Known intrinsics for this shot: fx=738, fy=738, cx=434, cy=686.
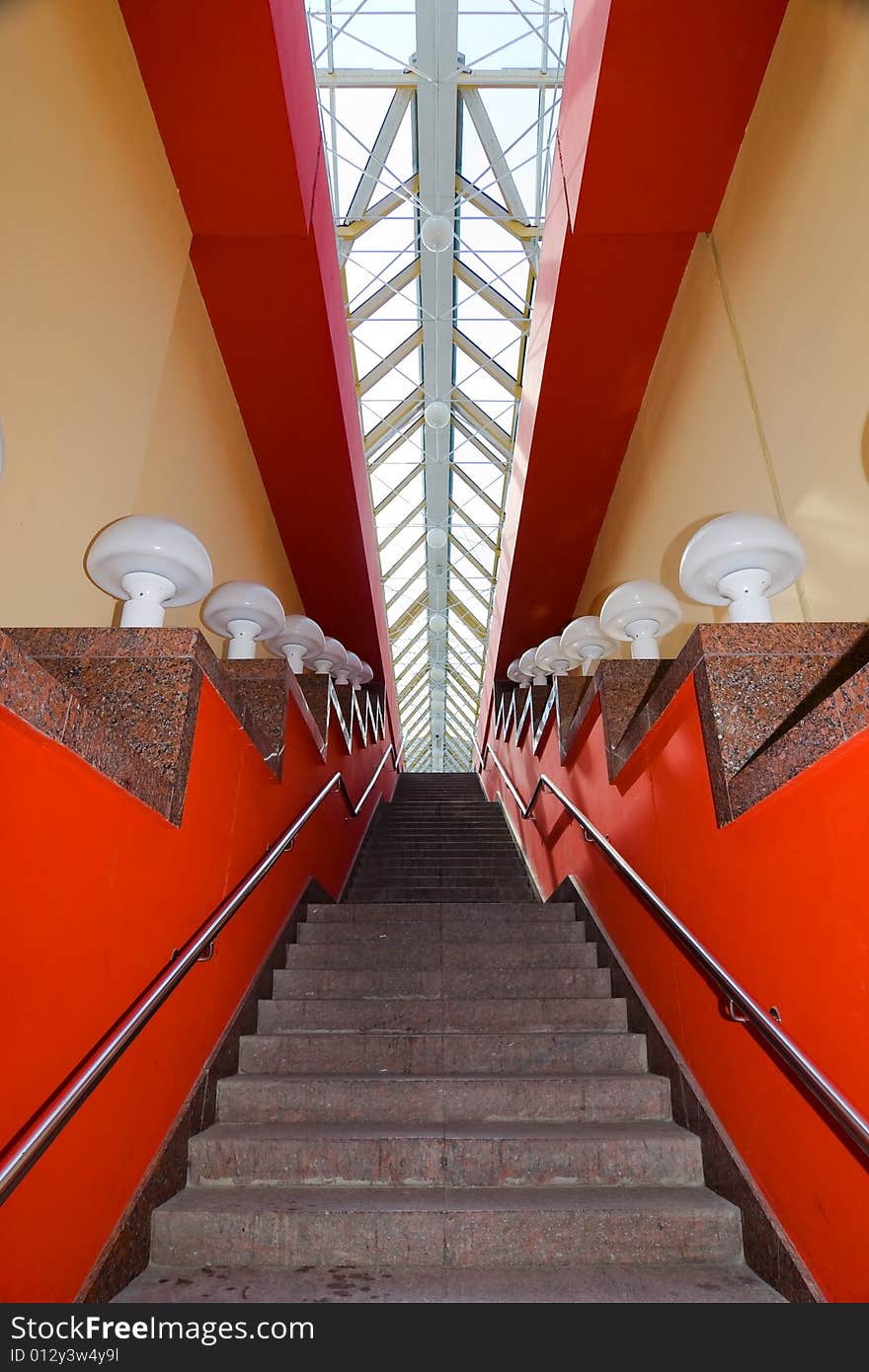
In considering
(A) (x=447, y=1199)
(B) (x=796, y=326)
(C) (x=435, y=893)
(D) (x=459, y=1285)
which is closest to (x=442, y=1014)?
(A) (x=447, y=1199)

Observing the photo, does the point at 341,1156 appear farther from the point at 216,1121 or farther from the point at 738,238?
the point at 738,238

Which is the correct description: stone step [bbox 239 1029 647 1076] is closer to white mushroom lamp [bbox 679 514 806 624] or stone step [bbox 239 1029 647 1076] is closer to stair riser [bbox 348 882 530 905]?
white mushroom lamp [bbox 679 514 806 624]

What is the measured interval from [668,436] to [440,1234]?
440cm

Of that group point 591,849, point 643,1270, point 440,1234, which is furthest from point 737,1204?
point 591,849

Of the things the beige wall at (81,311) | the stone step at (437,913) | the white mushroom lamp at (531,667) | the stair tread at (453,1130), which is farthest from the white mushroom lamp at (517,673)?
the stair tread at (453,1130)

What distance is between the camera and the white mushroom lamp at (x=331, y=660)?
5.44 metres

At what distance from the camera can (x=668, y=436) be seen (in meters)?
4.75

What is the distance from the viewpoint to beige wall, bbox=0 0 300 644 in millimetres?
2500

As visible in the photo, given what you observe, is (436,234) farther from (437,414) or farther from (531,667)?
(531,667)

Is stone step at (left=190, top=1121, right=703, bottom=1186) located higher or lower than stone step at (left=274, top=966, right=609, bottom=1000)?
lower

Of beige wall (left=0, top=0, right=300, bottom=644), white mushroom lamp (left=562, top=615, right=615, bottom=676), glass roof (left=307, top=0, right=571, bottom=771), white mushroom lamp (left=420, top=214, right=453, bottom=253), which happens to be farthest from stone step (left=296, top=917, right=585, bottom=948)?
white mushroom lamp (left=420, top=214, right=453, bottom=253)

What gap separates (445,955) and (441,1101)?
3.20ft

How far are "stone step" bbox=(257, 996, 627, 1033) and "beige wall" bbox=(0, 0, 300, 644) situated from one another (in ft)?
6.08

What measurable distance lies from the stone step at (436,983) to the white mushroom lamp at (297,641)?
2.13 m
